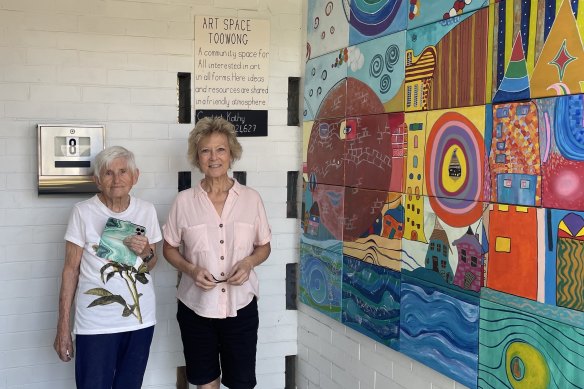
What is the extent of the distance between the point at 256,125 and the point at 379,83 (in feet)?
3.55

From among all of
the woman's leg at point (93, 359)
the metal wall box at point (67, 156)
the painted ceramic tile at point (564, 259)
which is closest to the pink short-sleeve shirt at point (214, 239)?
the woman's leg at point (93, 359)

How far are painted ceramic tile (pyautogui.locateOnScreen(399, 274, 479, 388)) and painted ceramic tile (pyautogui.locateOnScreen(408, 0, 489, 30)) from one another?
110 cm

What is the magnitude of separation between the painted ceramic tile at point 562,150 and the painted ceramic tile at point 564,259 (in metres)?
0.04

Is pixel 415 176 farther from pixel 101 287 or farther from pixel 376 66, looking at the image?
pixel 101 287

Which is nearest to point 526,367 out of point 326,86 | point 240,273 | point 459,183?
point 459,183

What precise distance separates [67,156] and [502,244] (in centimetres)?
236

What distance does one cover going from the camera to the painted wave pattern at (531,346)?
1956 mm

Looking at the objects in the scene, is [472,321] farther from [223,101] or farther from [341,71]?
[223,101]

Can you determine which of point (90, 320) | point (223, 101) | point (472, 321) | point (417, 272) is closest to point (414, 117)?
point (417, 272)

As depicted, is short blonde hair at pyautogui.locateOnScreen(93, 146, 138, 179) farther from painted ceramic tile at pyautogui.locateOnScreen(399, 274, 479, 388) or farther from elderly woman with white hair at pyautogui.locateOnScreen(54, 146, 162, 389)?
painted ceramic tile at pyautogui.locateOnScreen(399, 274, 479, 388)

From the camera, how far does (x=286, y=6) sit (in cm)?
388

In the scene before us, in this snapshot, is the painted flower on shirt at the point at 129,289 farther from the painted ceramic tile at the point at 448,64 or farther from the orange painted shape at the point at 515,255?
the orange painted shape at the point at 515,255

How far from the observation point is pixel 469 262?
2.39 metres

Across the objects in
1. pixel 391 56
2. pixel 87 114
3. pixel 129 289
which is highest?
pixel 391 56
